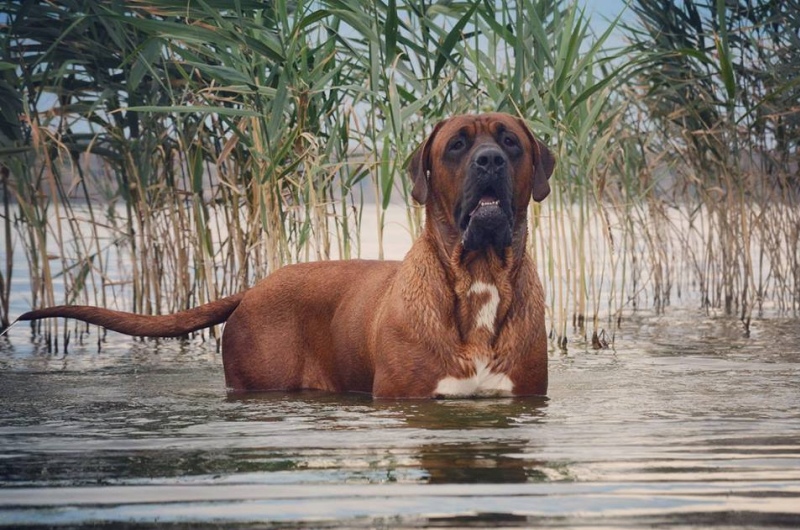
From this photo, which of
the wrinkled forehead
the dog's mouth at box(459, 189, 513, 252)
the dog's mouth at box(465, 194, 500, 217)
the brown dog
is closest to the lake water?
the brown dog

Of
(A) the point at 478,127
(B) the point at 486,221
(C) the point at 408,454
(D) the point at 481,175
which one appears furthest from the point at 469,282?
(C) the point at 408,454

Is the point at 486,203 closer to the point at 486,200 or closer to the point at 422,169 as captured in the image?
the point at 486,200

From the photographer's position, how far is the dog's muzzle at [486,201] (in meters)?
4.71

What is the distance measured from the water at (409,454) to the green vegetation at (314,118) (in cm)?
139

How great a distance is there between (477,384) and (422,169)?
2.82 ft

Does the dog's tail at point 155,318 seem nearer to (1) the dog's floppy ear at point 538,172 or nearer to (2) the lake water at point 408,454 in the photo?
(2) the lake water at point 408,454

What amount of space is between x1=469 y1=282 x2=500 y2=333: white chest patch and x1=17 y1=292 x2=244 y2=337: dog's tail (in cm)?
132

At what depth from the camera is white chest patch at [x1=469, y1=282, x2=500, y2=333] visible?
492 cm

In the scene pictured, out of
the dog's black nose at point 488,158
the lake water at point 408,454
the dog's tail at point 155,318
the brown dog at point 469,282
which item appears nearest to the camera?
the lake water at point 408,454

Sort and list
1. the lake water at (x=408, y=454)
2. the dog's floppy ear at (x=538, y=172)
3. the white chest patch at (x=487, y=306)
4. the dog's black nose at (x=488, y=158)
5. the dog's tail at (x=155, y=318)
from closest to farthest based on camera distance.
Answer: the lake water at (x=408, y=454) → the dog's black nose at (x=488, y=158) → the white chest patch at (x=487, y=306) → the dog's floppy ear at (x=538, y=172) → the dog's tail at (x=155, y=318)

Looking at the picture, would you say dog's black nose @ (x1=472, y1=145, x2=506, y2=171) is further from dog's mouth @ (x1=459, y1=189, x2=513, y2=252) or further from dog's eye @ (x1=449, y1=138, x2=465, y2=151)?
dog's eye @ (x1=449, y1=138, x2=465, y2=151)

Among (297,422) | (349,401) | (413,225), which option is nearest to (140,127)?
(413,225)

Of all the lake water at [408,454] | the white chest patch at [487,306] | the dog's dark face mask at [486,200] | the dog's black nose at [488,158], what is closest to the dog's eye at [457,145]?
the dog's dark face mask at [486,200]

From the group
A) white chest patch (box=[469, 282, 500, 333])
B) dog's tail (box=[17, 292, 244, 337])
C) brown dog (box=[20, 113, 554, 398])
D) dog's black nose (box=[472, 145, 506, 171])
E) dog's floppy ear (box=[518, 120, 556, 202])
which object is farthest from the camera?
dog's tail (box=[17, 292, 244, 337])
